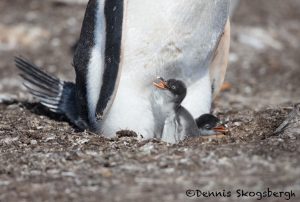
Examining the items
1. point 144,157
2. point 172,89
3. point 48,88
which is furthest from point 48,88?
point 144,157

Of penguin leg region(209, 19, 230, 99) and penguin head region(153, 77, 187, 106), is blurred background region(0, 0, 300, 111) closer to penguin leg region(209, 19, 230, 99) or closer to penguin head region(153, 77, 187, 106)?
penguin leg region(209, 19, 230, 99)

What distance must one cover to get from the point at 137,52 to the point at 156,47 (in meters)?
0.13

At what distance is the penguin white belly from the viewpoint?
422cm

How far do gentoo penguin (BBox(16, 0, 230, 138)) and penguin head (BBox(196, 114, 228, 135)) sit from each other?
21 centimetres

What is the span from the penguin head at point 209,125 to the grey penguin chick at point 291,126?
38 cm

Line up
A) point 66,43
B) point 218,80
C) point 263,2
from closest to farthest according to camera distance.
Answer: point 218,80 < point 66,43 < point 263,2

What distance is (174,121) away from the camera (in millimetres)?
4469

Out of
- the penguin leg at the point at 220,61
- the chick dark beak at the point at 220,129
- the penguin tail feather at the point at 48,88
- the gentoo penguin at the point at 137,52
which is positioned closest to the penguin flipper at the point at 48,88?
the penguin tail feather at the point at 48,88

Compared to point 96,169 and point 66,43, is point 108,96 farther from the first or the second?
point 66,43

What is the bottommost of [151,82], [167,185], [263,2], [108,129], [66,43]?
[167,185]

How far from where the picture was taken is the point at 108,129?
4477 millimetres

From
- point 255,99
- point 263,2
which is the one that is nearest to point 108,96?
point 255,99

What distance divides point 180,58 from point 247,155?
1.03 m

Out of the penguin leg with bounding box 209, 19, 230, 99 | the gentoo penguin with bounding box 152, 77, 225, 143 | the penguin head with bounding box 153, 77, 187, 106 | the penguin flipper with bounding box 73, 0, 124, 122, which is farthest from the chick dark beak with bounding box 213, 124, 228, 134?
the penguin flipper with bounding box 73, 0, 124, 122
